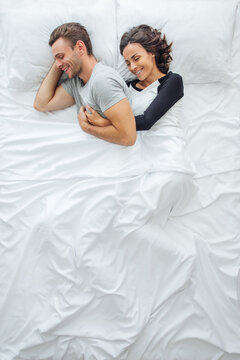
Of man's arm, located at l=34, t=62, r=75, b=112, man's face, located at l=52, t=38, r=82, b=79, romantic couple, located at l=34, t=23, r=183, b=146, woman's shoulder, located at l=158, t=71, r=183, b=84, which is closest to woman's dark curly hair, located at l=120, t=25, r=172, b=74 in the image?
romantic couple, located at l=34, t=23, r=183, b=146

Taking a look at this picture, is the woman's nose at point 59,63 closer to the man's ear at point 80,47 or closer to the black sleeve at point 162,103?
the man's ear at point 80,47

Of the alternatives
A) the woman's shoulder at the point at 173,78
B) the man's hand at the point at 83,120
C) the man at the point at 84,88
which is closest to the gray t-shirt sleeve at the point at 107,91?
the man at the point at 84,88

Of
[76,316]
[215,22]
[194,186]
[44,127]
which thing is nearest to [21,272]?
[76,316]

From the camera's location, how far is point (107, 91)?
3.99 ft

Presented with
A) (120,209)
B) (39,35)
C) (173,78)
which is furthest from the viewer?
(39,35)

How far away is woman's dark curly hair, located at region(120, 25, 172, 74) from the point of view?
1.36 metres

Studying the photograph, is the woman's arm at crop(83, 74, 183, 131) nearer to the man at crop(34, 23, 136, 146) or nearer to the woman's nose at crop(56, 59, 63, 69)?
the man at crop(34, 23, 136, 146)

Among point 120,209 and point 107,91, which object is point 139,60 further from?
point 120,209

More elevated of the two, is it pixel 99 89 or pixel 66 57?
pixel 66 57

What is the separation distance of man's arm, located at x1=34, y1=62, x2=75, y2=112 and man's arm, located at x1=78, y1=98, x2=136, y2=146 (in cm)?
22

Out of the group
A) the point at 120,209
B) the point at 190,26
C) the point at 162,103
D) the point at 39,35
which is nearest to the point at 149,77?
the point at 162,103

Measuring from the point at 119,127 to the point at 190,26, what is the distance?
26.2 inches

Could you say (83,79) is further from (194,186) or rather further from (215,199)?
(215,199)

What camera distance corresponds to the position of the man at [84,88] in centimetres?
123
